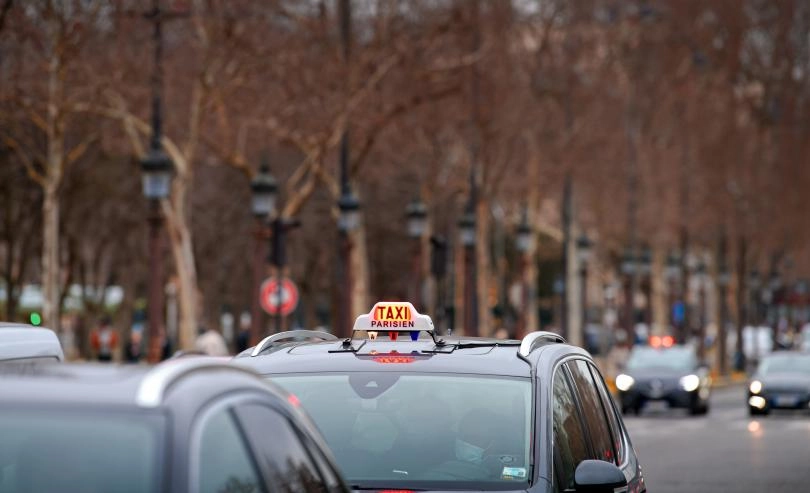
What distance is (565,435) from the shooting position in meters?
7.79

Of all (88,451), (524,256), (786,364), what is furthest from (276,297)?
(88,451)

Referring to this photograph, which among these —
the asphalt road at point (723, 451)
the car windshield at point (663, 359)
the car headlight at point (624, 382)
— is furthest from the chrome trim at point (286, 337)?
the car windshield at point (663, 359)

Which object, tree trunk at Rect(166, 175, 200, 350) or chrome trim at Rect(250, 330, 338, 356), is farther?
tree trunk at Rect(166, 175, 200, 350)

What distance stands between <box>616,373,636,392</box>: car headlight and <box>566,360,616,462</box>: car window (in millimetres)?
31878

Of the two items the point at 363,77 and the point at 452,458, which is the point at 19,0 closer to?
the point at 363,77

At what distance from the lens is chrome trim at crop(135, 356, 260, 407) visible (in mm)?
4137

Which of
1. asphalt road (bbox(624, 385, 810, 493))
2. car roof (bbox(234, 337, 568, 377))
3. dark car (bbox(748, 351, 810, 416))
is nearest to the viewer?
car roof (bbox(234, 337, 568, 377))

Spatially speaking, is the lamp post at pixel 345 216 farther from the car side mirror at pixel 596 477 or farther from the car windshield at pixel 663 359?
the car side mirror at pixel 596 477

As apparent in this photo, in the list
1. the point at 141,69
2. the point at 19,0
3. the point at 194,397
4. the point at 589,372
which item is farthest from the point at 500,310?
the point at 194,397

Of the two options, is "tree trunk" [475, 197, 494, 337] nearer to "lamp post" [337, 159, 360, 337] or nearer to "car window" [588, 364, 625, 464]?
"lamp post" [337, 159, 360, 337]

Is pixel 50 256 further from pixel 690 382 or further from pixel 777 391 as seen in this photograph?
pixel 777 391

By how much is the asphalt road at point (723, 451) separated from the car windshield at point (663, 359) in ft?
3.33

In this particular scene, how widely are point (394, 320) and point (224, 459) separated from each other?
4176 millimetres

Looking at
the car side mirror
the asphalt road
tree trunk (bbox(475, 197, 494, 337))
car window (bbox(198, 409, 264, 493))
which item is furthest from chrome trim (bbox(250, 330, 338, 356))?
tree trunk (bbox(475, 197, 494, 337))
